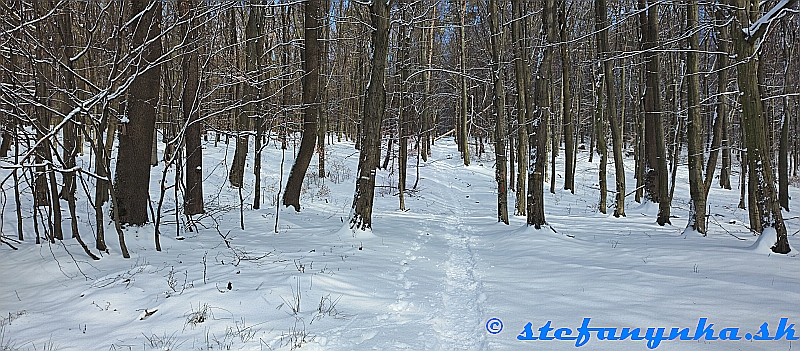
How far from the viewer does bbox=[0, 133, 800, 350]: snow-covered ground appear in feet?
14.9

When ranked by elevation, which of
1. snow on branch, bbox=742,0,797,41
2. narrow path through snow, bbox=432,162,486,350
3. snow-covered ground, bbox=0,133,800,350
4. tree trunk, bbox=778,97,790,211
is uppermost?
snow on branch, bbox=742,0,797,41

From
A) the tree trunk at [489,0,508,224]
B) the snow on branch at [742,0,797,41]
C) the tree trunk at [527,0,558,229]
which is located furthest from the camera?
the tree trunk at [489,0,508,224]

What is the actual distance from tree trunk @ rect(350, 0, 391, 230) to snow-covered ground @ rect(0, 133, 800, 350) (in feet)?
1.72

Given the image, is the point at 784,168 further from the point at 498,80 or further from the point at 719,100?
the point at 498,80

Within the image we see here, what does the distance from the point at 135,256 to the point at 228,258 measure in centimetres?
137

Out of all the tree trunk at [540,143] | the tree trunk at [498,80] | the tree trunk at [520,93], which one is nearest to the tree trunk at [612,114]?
the tree trunk at [520,93]

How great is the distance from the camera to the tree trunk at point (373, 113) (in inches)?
396

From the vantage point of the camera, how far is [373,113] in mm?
10195

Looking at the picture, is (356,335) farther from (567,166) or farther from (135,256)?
(567,166)

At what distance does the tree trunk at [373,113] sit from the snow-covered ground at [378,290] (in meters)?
0.52

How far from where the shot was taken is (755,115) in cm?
709

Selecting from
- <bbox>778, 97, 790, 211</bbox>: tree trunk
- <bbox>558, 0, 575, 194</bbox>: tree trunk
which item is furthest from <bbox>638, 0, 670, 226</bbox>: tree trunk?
<bbox>778, 97, 790, 211</bbox>: tree trunk

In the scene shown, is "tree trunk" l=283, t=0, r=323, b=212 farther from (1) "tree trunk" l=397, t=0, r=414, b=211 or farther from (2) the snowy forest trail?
(1) "tree trunk" l=397, t=0, r=414, b=211

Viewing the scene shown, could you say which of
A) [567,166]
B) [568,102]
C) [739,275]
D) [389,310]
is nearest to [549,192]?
[567,166]
